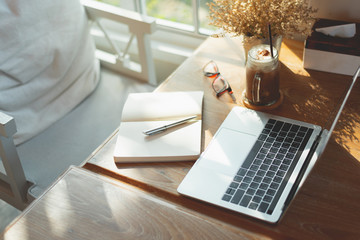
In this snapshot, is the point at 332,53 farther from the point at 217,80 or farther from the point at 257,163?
the point at 257,163

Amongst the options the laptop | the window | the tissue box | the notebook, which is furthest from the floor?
the tissue box

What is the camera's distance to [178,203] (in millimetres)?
952

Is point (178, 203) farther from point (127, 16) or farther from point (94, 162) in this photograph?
point (127, 16)

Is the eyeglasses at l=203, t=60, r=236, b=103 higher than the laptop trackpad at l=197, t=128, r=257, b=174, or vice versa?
the eyeglasses at l=203, t=60, r=236, b=103

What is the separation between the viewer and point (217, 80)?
4.25 ft

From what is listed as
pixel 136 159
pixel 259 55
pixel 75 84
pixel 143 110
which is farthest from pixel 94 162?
pixel 75 84

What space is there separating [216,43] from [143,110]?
0.45 metres

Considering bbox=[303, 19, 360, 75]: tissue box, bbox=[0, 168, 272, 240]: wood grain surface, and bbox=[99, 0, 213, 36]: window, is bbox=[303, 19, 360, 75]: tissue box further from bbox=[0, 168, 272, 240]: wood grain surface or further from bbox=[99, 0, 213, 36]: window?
bbox=[99, 0, 213, 36]: window

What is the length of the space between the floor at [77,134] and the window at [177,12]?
17.9 inches

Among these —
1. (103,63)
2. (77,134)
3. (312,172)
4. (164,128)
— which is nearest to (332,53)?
(312,172)

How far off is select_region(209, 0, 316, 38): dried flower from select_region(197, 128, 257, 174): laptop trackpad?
304 mm

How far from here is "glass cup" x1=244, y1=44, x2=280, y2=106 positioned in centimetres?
110

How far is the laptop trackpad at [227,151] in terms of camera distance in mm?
1004

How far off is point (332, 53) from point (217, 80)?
35 centimetres
